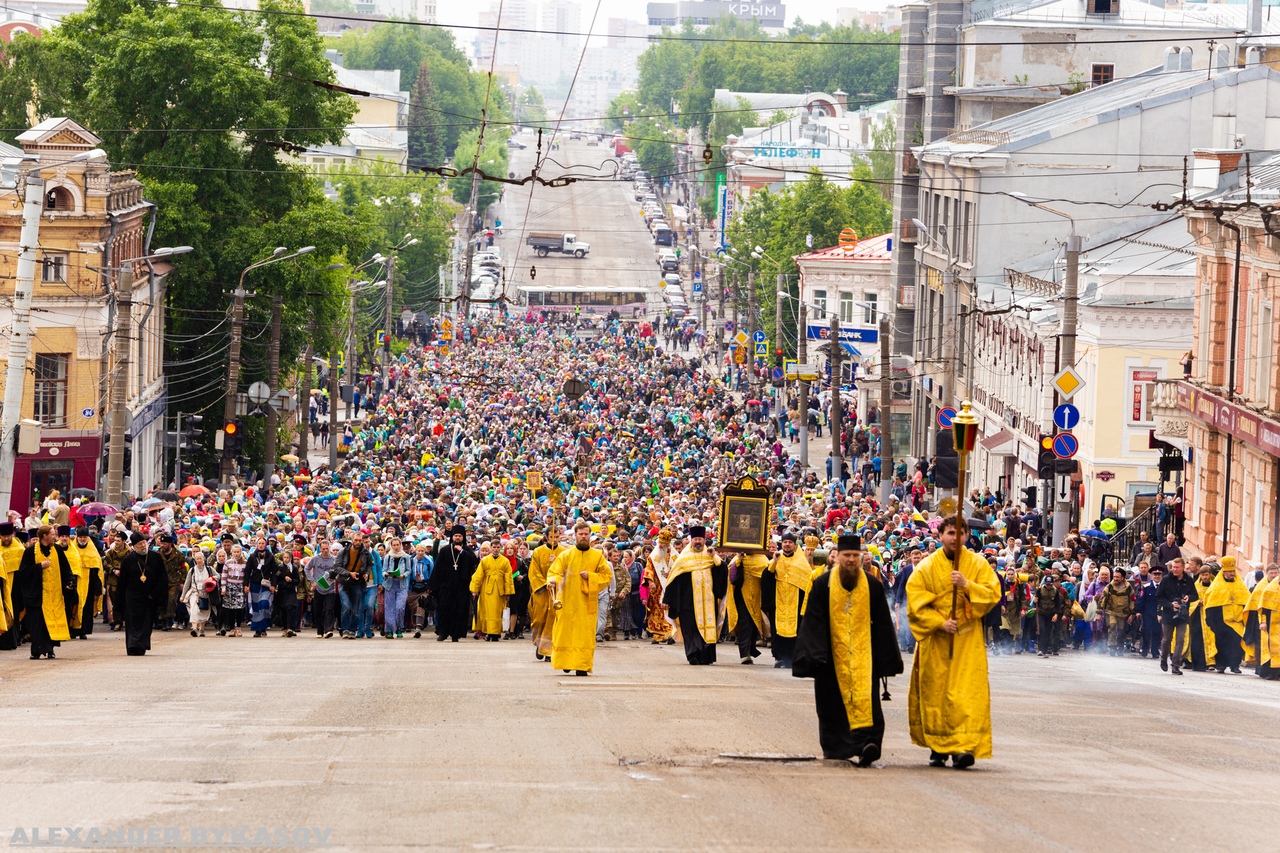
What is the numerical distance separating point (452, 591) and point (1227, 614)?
9.16 metres

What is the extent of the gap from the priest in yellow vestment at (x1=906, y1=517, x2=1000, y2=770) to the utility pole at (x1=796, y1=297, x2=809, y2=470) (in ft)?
130

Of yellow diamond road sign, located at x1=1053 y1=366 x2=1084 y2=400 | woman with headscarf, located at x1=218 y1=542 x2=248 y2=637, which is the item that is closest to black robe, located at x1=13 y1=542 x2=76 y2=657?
woman with headscarf, located at x1=218 y1=542 x2=248 y2=637

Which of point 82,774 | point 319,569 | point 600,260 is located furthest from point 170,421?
point 600,260

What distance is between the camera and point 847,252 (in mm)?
72438

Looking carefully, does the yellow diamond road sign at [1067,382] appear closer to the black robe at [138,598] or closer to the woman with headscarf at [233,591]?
the woman with headscarf at [233,591]

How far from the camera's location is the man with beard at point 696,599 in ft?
66.2

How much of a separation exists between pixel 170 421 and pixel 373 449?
5.22 m

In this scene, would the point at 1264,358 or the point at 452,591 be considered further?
the point at 1264,358

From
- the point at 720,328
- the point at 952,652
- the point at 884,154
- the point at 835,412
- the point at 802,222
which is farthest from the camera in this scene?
the point at 884,154

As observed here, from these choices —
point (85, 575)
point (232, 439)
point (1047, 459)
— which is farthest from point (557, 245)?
point (85, 575)

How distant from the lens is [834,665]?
462 inches

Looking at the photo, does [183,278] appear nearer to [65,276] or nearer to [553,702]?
[65,276]

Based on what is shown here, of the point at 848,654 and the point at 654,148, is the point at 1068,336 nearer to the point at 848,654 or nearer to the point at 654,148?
the point at 848,654

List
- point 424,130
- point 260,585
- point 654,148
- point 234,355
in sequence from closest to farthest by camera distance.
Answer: point 260,585 < point 234,355 < point 424,130 < point 654,148
